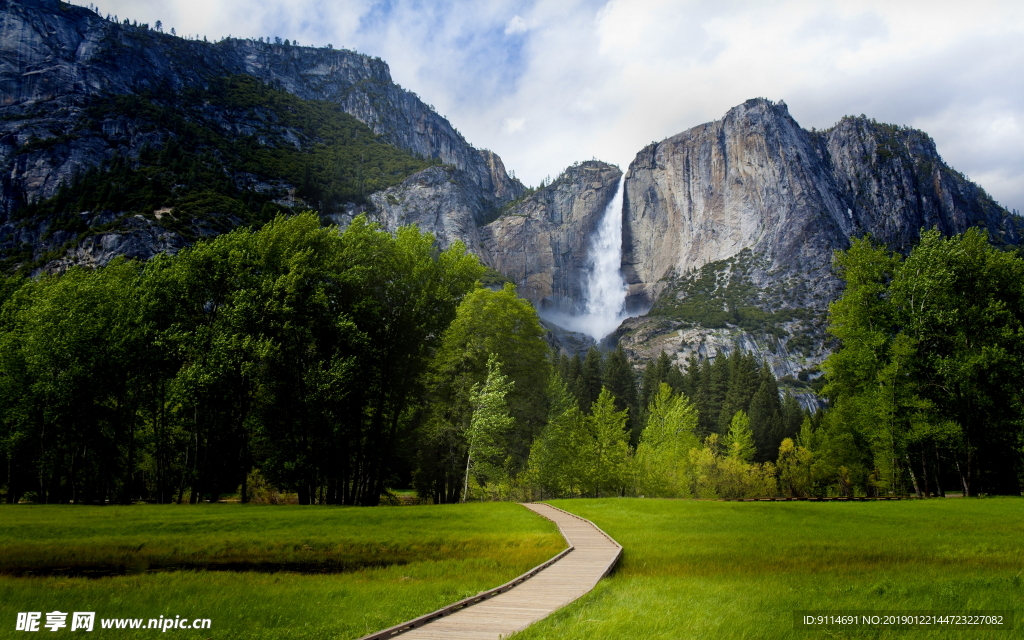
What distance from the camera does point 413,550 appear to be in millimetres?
19266

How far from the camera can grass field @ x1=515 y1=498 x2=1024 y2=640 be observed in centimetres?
913

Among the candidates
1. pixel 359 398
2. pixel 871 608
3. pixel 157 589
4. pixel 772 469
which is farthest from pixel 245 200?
pixel 871 608

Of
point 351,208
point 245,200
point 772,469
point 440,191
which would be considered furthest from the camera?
point 440,191

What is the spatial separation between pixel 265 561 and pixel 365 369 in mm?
19592

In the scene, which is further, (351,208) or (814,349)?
(814,349)

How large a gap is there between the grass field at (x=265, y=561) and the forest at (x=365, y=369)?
7841 millimetres

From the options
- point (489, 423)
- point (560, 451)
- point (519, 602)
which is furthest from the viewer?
point (560, 451)

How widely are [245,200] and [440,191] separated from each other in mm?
78936

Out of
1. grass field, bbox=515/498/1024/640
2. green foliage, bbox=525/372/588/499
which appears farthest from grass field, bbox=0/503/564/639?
green foliage, bbox=525/372/588/499

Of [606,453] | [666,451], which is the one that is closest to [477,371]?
[606,453]

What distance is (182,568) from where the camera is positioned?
16.3 m

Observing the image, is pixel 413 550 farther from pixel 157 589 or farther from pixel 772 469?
pixel 772 469

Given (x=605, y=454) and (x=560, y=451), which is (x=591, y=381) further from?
(x=560, y=451)

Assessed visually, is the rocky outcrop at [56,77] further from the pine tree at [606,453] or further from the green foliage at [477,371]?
the pine tree at [606,453]
